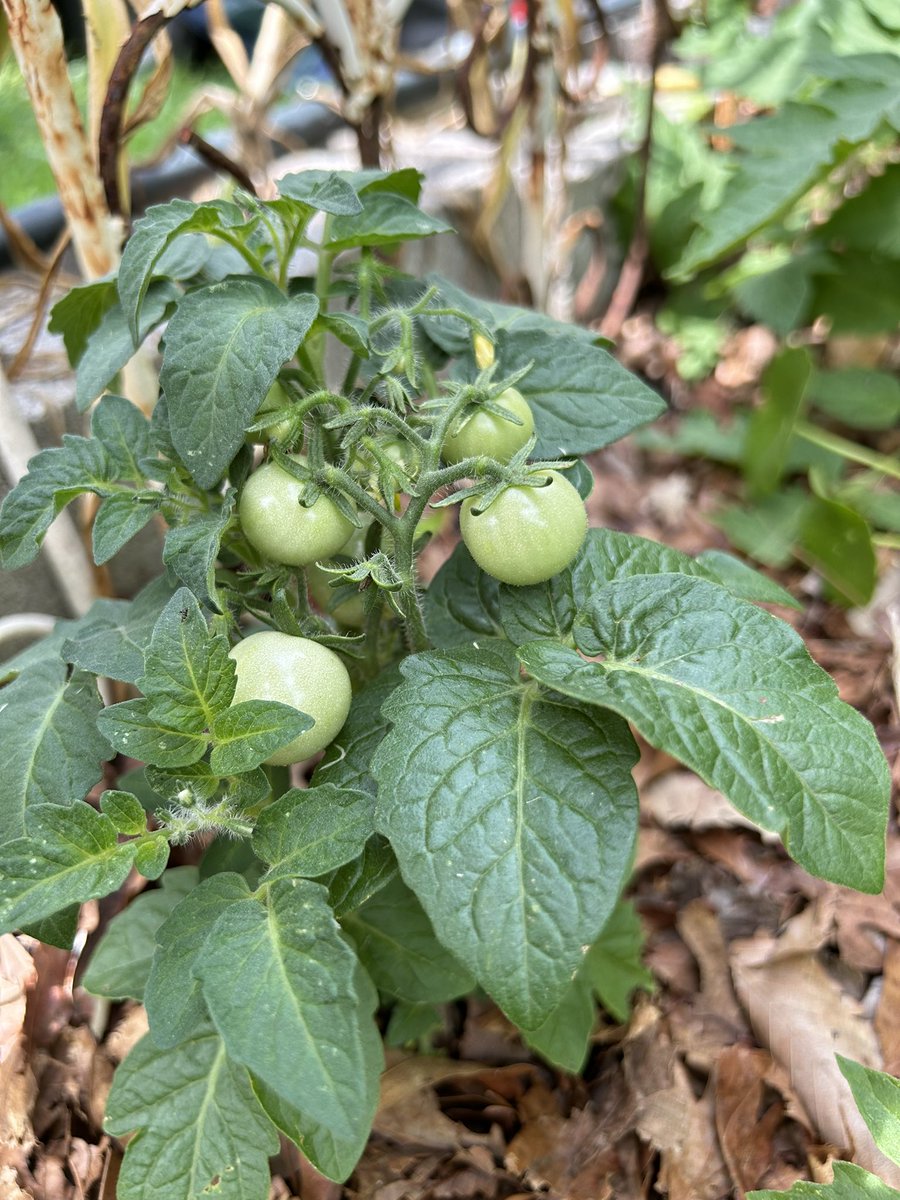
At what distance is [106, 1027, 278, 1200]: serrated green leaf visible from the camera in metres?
0.95

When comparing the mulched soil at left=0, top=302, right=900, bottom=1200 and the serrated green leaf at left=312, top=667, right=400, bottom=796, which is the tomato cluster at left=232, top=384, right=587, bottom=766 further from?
the mulched soil at left=0, top=302, right=900, bottom=1200

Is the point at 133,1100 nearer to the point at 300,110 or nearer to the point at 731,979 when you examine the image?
the point at 731,979

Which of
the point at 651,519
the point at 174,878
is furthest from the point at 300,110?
the point at 174,878

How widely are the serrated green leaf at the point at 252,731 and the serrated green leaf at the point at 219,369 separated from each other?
22 centimetres

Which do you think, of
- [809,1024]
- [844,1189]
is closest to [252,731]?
[844,1189]

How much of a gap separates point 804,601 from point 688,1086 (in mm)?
1056

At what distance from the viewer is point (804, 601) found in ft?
6.41

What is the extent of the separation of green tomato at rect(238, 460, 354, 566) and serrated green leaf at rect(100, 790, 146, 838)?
273 mm

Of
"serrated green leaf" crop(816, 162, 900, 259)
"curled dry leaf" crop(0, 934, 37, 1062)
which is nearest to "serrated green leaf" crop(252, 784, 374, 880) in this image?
"curled dry leaf" crop(0, 934, 37, 1062)

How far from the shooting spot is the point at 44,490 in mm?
981

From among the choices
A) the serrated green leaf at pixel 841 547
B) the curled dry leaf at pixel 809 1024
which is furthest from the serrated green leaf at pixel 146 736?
the serrated green leaf at pixel 841 547

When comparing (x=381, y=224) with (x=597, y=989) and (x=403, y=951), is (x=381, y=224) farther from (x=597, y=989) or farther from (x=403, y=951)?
(x=597, y=989)

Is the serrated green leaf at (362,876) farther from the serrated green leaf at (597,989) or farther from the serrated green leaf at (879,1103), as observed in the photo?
the serrated green leaf at (879,1103)

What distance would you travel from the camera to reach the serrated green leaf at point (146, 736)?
86 centimetres
